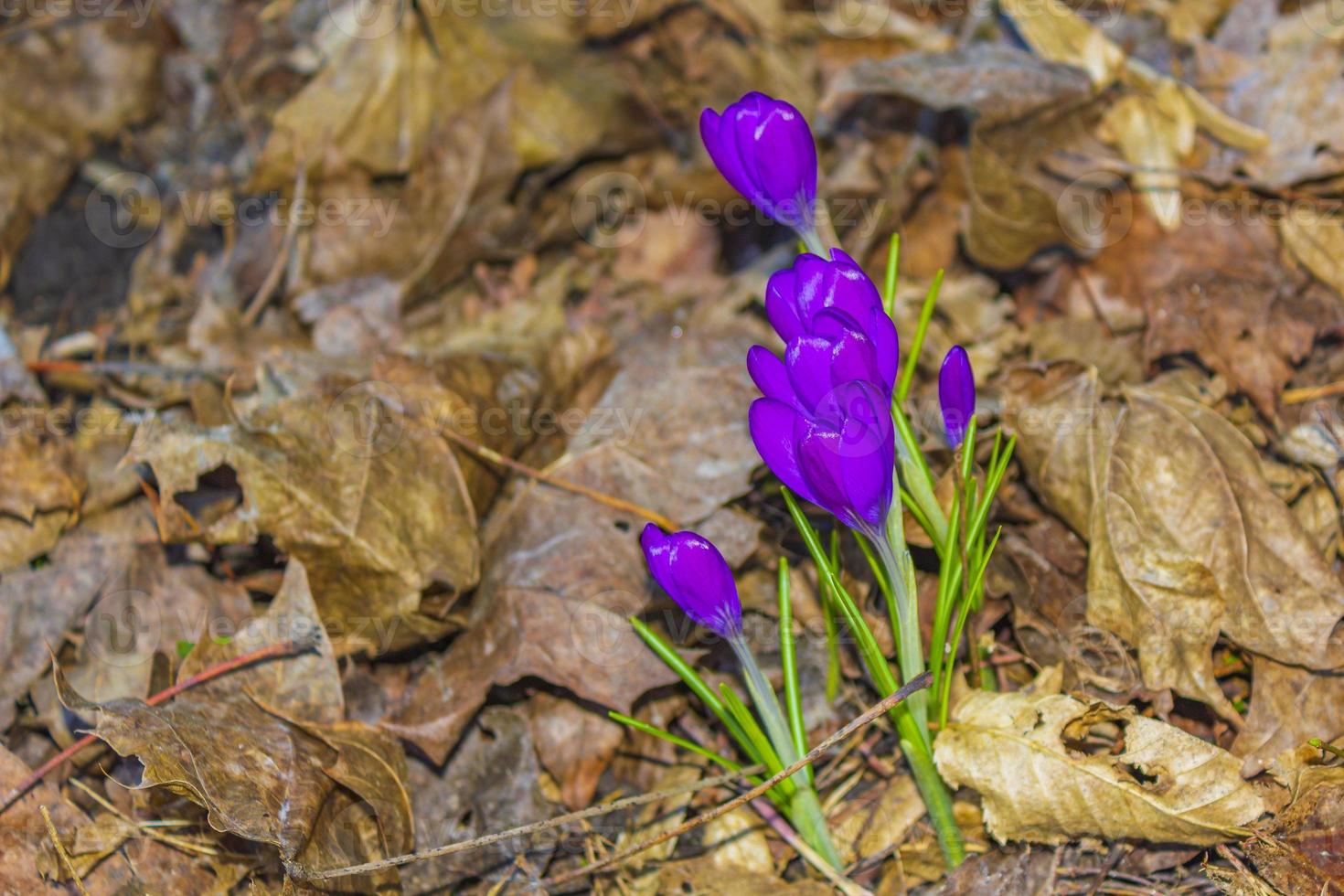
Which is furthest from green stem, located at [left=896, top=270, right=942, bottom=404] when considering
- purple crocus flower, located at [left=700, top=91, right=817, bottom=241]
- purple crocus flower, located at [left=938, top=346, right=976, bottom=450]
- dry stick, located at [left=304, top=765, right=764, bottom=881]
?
dry stick, located at [left=304, top=765, right=764, bottom=881]

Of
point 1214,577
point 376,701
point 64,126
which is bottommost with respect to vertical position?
point 376,701

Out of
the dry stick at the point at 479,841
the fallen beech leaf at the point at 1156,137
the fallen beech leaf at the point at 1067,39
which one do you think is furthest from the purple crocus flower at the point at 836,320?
the fallen beech leaf at the point at 1067,39

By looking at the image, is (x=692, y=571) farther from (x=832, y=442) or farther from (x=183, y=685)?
(x=183, y=685)

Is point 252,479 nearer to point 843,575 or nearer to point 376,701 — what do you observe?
point 376,701

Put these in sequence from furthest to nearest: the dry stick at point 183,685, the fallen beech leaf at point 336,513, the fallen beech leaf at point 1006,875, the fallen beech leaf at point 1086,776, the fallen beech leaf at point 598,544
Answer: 1. the fallen beech leaf at point 336,513
2. the fallen beech leaf at point 598,544
3. the dry stick at point 183,685
4. the fallen beech leaf at point 1006,875
5. the fallen beech leaf at point 1086,776

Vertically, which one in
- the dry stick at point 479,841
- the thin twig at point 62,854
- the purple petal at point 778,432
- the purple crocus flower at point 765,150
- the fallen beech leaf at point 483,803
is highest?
the purple crocus flower at point 765,150

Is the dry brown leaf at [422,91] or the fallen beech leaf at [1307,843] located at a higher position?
the dry brown leaf at [422,91]

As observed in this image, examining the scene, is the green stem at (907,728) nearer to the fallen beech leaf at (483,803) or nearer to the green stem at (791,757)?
the green stem at (791,757)

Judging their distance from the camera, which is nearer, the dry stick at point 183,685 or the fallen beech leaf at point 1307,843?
the fallen beech leaf at point 1307,843

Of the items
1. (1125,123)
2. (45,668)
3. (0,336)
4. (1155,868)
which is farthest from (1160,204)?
(0,336)
